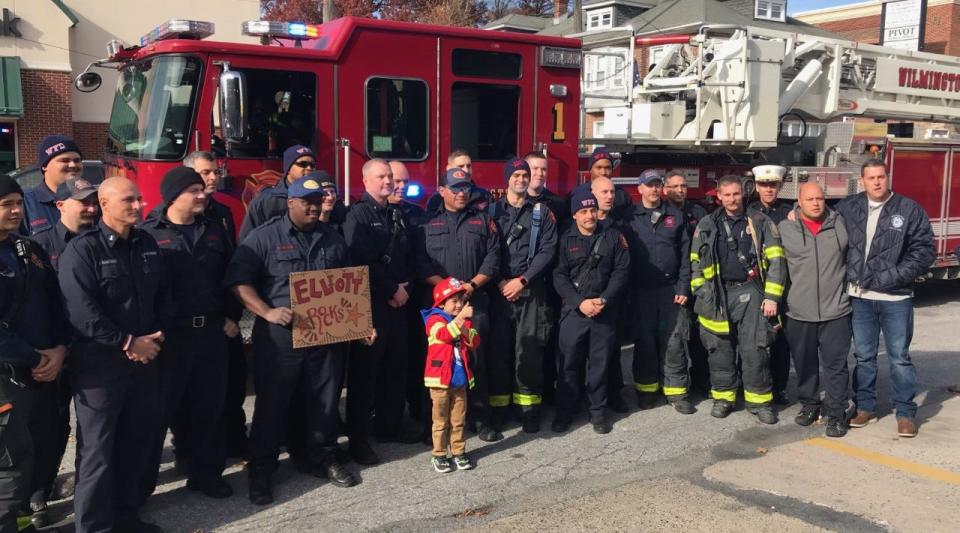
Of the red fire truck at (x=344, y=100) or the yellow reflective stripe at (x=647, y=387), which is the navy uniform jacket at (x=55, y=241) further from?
the yellow reflective stripe at (x=647, y=387)

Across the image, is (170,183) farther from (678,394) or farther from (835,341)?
(835,341)

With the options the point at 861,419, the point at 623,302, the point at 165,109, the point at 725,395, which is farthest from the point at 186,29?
the point at 861,419

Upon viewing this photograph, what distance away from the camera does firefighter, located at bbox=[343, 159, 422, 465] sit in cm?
525

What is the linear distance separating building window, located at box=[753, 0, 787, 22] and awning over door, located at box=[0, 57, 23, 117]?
23.5m

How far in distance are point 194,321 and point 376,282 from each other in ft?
3.84

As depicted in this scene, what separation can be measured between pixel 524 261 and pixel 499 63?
212 cm

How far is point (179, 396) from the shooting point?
4559 mm

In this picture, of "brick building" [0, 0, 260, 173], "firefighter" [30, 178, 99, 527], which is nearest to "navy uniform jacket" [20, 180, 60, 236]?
"firefighter" [30, 178, 99, 527]

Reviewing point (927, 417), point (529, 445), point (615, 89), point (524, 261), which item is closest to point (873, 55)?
point (615, 89)

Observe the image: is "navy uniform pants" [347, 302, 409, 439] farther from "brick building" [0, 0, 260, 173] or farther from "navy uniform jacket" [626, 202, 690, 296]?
"brick building" [0, 0, 260, 173]

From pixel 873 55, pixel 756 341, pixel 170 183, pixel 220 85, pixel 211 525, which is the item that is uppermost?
pixel 873 55

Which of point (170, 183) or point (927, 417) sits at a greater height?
point (170, 183)

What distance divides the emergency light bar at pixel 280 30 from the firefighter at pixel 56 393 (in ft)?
8.06

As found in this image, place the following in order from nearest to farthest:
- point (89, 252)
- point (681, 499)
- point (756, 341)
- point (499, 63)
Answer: point (89, 252)
point (681, 499)
point (756, 341)
point (499, 63)
